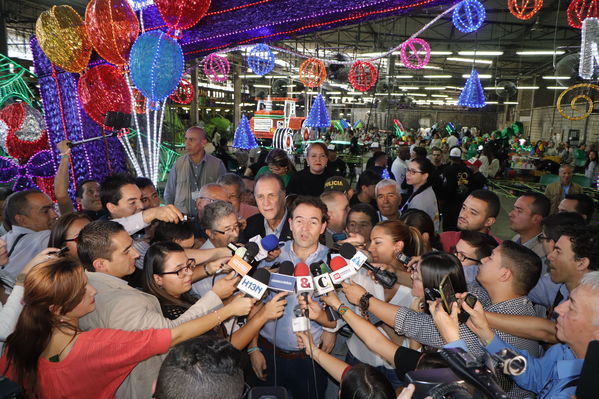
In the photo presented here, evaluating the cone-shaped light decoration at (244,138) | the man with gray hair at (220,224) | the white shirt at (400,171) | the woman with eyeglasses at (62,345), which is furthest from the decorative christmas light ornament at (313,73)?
the woman with eyeglasses at (62,345)

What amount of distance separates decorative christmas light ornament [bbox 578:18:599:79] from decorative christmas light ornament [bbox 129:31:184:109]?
182 inches

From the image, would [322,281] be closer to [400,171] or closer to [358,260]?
[358,260]

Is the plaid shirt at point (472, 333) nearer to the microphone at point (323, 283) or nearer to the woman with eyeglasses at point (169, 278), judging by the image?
the microphone at point (323, 283)

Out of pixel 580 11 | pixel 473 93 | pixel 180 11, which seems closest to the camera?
pixel 180 11

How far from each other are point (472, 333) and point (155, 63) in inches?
137

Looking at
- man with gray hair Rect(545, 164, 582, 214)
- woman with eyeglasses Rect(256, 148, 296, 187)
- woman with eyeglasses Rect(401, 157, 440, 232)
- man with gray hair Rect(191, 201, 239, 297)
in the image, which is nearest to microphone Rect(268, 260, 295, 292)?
man with gray hair Rect(191, 201, 239, 297)

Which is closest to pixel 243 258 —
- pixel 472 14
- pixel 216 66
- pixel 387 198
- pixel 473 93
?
pixel 387 198

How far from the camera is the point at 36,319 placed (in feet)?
4.94

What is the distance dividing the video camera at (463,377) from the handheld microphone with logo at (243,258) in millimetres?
822

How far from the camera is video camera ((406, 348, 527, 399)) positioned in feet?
3.54

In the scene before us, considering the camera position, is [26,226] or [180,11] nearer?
[26,226]

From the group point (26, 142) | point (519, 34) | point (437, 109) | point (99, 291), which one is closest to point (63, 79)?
point (26, 142)

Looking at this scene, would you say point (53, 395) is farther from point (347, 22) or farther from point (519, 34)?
point (519, 34)

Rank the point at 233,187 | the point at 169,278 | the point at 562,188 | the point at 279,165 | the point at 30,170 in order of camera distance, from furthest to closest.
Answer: the point at 562,188
the point at 30,170
the point at 279,165
the point at 233,187
the point at 169,278
